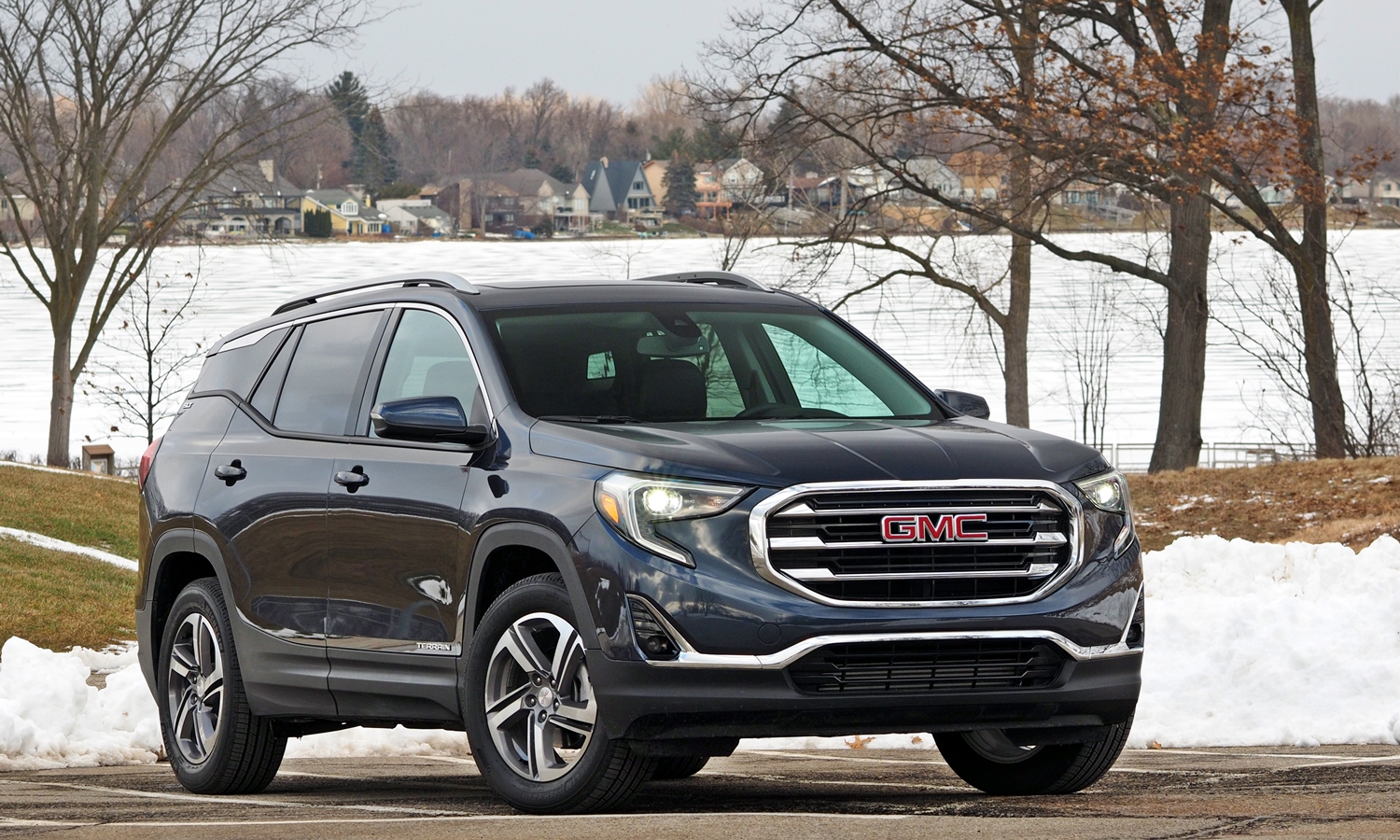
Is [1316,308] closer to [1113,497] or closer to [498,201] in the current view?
[1113,497]

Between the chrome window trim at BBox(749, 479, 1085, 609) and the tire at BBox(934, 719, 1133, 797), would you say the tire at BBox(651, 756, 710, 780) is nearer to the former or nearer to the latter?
the tire at BBox(934, 719, 1133, 797)

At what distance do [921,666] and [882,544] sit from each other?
0.41m

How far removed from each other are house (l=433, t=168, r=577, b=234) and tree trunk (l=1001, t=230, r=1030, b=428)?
104 metres

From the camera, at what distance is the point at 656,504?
588cm

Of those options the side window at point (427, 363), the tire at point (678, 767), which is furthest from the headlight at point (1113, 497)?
the tire at point (678, 767)

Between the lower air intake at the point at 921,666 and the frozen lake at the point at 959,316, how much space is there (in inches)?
980

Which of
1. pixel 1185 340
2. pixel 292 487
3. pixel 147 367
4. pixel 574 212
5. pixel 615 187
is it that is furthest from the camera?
pixel 615 187

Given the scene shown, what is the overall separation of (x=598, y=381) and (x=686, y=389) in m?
0.32

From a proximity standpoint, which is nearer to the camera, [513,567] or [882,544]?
[882,544]

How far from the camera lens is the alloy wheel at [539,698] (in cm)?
613

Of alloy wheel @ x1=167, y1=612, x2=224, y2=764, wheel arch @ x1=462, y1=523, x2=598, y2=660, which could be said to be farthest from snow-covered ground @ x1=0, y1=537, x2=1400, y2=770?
wheel arch @ x1=462, y1=523, x2=598, y2=660

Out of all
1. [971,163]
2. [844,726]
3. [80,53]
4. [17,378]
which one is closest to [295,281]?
[17,378]

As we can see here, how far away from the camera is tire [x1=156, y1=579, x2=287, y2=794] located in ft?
26.1

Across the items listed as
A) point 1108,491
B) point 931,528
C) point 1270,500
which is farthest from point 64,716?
point 1270,500
